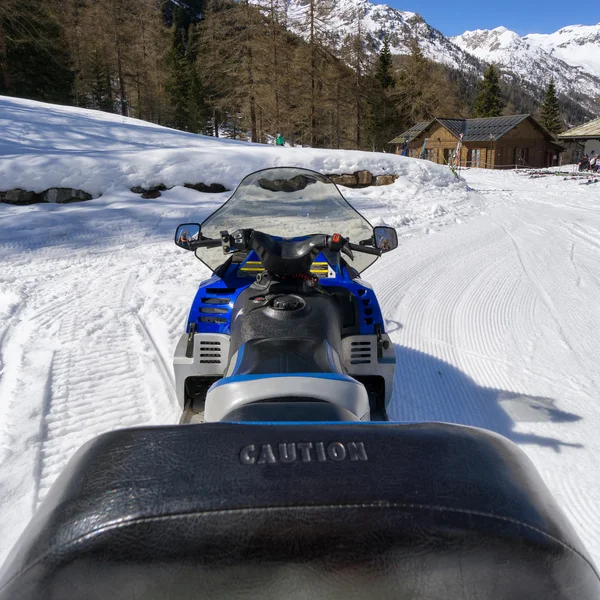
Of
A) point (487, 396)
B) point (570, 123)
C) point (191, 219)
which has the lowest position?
point (487, 396)

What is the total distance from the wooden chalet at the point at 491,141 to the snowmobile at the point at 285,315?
129ft

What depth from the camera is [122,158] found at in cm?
1119

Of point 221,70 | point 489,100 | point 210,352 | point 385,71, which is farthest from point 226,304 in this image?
point 489,100

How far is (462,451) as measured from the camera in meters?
0.80

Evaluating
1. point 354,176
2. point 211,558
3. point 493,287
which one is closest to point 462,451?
point 211,558

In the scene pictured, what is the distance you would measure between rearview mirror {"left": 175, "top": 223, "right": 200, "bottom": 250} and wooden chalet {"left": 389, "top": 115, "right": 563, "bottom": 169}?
39862 mm

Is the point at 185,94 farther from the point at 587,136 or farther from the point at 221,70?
the point at 587,136

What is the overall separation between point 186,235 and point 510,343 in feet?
9.47

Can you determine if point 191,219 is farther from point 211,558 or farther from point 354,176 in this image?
point 211,558

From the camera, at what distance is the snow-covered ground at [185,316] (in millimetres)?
2777

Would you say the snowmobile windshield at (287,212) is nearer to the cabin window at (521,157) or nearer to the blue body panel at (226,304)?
the blue body panel at (226,304)

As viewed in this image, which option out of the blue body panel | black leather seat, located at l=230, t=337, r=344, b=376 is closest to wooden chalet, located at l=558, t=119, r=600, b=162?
the blue body panel

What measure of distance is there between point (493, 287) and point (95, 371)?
14.4ft

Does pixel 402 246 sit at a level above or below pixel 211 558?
below
